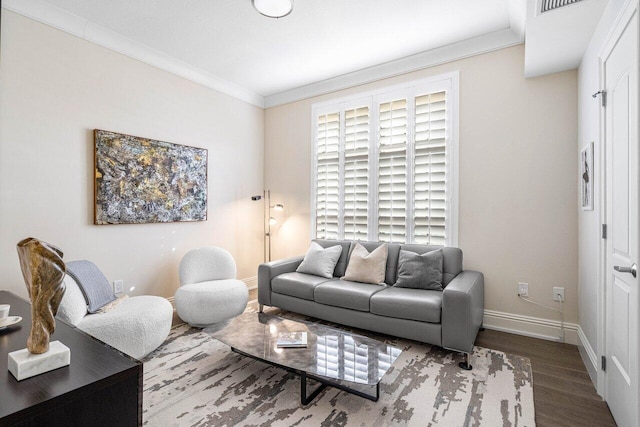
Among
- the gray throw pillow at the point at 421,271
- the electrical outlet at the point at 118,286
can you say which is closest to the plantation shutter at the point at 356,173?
the gray throw pillow at the point at 421,271

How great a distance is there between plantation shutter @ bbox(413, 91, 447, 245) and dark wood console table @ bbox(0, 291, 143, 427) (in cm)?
307

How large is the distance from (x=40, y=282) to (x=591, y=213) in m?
3.22

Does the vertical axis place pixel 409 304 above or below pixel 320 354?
above

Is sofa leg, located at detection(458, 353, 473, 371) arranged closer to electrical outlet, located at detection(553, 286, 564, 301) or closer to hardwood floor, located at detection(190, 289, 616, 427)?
hardwood floor, located at detection(190, 289, 616, 427)

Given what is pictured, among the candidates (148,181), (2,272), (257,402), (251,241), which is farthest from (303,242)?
(2,272)

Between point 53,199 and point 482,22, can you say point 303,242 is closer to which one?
point 53,199

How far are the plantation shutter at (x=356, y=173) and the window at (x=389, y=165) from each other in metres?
0.01

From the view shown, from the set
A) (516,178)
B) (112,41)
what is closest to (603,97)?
(516,178)

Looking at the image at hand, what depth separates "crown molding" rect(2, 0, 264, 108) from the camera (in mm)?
2639

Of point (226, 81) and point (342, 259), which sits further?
point (226, 81)

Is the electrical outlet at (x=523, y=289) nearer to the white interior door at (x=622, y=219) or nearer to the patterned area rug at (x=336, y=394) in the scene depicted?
the patterned area rug at (x=336, y=394)

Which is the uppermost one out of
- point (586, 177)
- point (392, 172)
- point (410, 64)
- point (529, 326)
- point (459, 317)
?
point (410, 64)

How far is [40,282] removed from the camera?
1.02 metres

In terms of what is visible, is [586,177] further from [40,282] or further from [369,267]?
[40,282]
